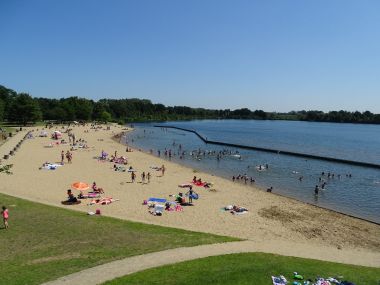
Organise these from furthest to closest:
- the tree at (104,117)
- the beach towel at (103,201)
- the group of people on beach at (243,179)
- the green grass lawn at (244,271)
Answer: the tree at (104,117) < the group of people on beach at (243,179) < the beach towel at (103,201) < the green grass lawn at (244,271)

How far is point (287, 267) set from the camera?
44.3 feet

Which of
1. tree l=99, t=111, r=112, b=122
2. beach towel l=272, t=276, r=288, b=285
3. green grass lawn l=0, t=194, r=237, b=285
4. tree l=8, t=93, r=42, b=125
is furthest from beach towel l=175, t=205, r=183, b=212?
tree l=99, t=111, r=112, b=122

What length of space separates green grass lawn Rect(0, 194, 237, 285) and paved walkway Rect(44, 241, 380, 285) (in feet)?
1.72

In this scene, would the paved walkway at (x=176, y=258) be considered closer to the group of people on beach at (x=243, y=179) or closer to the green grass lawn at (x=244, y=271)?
the green grass lawn at (x=244, y=271)

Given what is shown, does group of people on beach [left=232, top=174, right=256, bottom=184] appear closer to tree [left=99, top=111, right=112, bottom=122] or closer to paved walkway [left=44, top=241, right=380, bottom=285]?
paved walkway [left=44, top=241, right=380, bottom=285]

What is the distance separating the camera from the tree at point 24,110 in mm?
95250

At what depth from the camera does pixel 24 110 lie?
96562mm

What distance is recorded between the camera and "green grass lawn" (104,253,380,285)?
39.3ft

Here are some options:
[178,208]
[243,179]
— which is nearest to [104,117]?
[243,179]

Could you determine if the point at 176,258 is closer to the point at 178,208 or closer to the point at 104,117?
the point at 178,208

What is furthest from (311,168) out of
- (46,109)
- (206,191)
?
(46,109)

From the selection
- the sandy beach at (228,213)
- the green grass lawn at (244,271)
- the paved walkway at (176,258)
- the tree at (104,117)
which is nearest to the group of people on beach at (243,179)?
the sandy beach at (228,213)

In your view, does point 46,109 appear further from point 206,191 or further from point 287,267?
point 287,267

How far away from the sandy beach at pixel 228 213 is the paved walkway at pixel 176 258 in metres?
0.12
